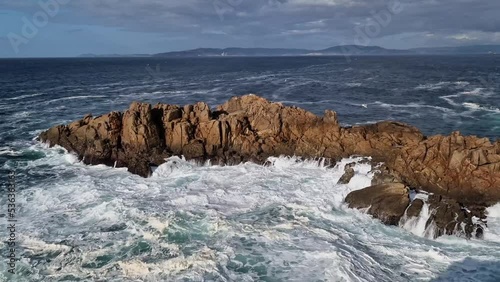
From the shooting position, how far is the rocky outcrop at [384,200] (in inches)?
1046

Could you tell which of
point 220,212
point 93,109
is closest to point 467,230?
point 220,212

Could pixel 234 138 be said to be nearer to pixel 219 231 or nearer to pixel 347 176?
pixel 347 176

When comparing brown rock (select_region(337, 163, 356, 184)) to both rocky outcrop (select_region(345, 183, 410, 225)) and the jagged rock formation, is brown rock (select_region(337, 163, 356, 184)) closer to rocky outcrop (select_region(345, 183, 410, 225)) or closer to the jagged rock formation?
rocky outcrop (select_region(345, 183, 410, 225))

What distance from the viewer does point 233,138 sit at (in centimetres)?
3841

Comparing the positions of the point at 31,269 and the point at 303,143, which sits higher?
the point at 303,143

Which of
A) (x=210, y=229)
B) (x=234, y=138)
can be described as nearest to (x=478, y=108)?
(x=234, y=138)

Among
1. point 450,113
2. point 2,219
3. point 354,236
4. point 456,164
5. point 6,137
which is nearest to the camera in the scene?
point 354,236

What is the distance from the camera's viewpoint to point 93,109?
6619 cm

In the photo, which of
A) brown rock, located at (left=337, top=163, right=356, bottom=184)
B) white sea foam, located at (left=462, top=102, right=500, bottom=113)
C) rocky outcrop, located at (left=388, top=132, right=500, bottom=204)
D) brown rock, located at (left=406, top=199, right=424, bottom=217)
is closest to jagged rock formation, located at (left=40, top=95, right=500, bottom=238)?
rocky outcrop, located at (left=388, top=132, right=500, bottom=204)

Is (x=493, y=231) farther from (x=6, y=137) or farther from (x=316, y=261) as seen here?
(x=6, y=137)

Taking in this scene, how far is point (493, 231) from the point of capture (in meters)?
25.2

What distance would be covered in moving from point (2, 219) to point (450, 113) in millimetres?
56756

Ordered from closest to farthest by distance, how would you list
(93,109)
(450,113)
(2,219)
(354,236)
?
(354,236), (2,219), (450,113), (93,109)

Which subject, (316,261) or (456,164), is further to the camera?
(456,164)
